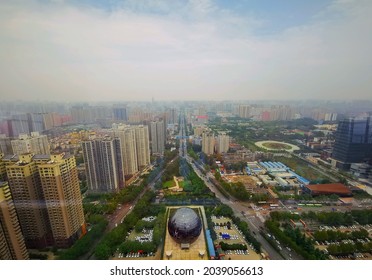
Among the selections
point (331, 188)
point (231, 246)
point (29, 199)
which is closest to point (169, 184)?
point (231, 246)

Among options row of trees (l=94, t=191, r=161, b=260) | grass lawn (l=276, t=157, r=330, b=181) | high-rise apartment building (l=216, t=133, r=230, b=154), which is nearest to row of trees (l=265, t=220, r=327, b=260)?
row of trees (l=94, t=191, r=161, b=260)

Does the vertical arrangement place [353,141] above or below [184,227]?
above

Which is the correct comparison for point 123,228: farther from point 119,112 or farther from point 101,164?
point 119,112

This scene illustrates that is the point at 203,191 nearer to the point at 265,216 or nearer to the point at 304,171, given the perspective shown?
the point at 265,216

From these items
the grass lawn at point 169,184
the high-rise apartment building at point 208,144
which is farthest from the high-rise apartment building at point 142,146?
the high-rise apartment building at point 208,144

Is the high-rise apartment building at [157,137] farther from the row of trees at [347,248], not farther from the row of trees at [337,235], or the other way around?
the row of trees at [347,248]

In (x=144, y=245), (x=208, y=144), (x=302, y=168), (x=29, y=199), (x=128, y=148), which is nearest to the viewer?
(x=29, y=199)
